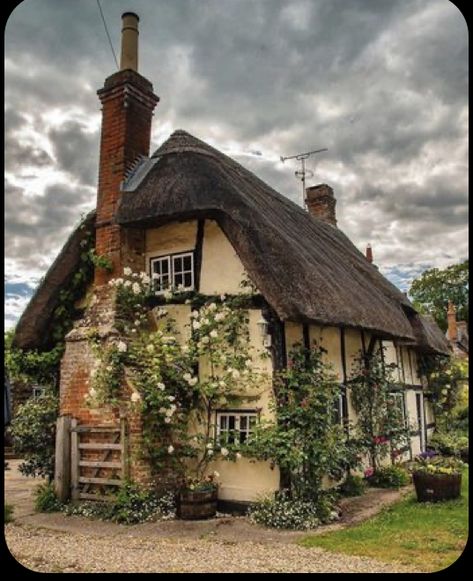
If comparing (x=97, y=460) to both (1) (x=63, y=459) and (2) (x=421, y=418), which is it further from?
(2) (x=421, y=418)

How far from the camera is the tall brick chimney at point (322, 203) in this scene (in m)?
18.3

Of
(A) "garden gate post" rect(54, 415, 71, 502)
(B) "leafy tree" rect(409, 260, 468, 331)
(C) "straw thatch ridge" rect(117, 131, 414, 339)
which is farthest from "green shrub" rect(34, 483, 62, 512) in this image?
(B) "leafy tree" rect(409, 260, 468, 331)

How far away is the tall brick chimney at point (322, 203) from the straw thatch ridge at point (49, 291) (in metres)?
9.90

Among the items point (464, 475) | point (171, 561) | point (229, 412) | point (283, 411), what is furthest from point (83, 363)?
point (464, 475)

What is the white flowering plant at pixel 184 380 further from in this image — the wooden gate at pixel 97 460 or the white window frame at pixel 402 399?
the white window frame at pixel 402 399

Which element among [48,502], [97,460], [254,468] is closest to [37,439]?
[48,502]

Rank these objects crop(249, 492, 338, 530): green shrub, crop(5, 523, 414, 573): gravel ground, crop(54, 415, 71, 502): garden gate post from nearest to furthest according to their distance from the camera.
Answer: crop(5, 523, 414, 573): gravel ground < crop(249, 492, 338, 530): green shrub < crop(54, 415, 71, 502): garden gate post

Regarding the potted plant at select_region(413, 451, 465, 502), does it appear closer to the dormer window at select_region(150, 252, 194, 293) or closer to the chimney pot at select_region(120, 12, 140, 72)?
the dormer window at select_region(150, 252, 194, 293)

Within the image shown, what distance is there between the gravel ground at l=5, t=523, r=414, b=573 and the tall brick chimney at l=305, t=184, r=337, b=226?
13265 mm

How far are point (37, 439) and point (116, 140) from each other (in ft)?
17.6

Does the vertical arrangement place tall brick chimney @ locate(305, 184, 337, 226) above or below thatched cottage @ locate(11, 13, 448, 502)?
above

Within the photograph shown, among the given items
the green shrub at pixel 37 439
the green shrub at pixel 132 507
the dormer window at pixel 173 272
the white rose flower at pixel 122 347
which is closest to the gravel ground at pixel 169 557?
the green shrub at pixel 132 507

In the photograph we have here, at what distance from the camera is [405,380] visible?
13.9 metres

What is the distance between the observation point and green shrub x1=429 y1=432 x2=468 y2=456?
13359 mm
